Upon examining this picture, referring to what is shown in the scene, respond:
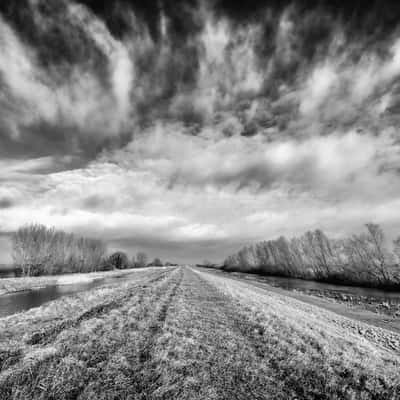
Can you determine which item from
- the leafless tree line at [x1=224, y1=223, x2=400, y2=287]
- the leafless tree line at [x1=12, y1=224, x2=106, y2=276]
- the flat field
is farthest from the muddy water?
the leafless tree line at [x1=224, y1=223, x2=400, y2=287]

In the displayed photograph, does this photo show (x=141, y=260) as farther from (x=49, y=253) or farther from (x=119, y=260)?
(x=49, y=253)

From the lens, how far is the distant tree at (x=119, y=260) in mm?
108250

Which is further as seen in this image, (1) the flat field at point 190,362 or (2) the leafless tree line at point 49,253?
(2) the leafless tree line at point 49,253

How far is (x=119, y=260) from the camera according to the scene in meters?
113

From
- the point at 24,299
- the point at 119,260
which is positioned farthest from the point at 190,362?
the point at 119,260

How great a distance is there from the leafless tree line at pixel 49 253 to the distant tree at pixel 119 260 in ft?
103

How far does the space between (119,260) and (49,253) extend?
64.5m

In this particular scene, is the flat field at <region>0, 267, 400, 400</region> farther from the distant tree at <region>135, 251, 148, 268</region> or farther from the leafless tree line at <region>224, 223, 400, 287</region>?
the distant tree at <region>135, 251, 148, 268</region>

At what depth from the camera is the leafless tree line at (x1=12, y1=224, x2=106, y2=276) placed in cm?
4588

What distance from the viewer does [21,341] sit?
7.31m

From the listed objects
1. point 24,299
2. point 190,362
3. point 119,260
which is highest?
point 119,260

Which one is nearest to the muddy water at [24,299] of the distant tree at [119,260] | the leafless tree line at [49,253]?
the leafless tree line at [49,253]

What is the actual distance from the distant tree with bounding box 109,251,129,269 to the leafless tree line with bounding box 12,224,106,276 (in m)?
31.4

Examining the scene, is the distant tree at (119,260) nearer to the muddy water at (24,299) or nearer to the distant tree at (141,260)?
the distant tree at (141,260)
